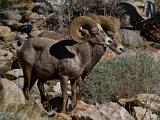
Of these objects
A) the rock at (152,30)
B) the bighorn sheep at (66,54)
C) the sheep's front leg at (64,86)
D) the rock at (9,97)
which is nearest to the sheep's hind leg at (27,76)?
the bighorn sheep at (66,54)

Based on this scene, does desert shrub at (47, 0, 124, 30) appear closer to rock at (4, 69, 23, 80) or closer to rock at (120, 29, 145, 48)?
rock at (120, 29, 145, 48)

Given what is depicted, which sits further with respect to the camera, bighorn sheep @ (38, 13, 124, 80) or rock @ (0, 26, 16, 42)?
rock @ (0, 26, 16, 42)

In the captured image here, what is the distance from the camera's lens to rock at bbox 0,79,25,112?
10595 mm

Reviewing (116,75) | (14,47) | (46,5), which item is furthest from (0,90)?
(46,5)

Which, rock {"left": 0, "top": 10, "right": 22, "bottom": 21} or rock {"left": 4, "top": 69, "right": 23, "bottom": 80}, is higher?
rock {"left": 4, "top": 69, "right": 23, "bottom": 80}

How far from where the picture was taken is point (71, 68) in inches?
486

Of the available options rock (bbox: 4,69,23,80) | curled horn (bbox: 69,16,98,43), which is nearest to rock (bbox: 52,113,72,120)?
curled horn (bbox: 69,16,98,43)

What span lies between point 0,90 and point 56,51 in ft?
6.42

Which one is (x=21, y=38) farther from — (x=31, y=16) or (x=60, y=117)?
(x=60, y=117)

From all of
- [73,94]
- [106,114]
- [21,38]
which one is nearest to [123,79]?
[73,94]

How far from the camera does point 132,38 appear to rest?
2425cm

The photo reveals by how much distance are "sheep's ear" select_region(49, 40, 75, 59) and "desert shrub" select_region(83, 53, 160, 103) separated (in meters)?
2.05

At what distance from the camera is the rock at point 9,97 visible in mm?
10595

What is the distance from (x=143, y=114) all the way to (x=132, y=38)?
12939mm
